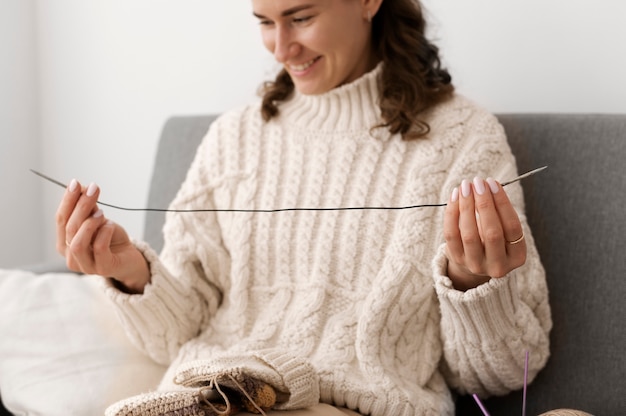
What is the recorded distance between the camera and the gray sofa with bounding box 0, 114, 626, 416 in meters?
1.30

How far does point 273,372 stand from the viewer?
3.74 feet

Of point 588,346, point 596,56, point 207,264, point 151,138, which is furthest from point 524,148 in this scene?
point 151,138

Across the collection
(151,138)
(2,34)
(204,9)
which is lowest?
(151,138)

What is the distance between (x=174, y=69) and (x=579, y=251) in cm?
121

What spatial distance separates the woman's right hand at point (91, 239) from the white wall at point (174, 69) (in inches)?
21.9

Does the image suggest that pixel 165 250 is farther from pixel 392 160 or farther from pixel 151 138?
pixel 151 138

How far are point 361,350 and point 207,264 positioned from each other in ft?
1.05

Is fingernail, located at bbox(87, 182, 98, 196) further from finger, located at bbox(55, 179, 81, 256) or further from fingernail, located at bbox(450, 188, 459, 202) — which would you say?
fingernail, located at bbox(450, 188, 459, 202)

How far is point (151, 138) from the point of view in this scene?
90.0 inches

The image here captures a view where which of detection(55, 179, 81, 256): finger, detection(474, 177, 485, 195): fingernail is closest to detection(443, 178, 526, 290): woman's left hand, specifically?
detection(474, 177, 485, 195): fingernail

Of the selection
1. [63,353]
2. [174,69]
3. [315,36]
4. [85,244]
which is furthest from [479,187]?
[174,69]

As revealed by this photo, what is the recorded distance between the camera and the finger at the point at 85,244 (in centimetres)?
122

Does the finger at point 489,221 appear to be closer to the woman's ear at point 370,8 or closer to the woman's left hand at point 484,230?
the woman's left hand at point 484,230

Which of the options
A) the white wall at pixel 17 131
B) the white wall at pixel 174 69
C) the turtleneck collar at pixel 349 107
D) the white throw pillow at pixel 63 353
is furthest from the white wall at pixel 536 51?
the white wall at pixel 17 131
